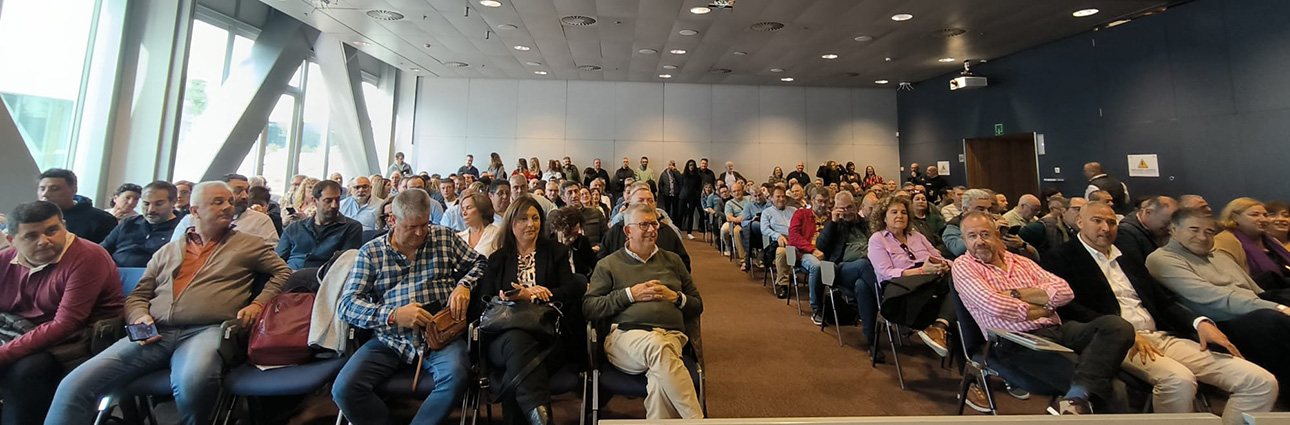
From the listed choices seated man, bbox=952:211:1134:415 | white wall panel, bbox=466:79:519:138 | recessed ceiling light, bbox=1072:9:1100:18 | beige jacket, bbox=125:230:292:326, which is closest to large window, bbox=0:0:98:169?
beige jacket, bbox=125:230:292:326

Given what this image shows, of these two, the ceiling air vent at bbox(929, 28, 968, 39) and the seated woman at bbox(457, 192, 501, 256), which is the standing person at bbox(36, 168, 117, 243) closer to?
the seated woman at bbox(457, 192, 501, 256)

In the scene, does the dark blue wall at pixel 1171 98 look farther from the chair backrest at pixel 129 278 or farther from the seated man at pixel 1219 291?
the chair backrest at pixel 129 278

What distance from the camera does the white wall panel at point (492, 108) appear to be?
1153 cm

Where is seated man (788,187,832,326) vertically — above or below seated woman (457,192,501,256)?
below

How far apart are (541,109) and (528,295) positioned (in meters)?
9.95

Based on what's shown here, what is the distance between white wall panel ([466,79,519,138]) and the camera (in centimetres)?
1153

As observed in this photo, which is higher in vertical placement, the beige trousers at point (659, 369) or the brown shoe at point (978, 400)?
the beige trousers at point (659, 369)

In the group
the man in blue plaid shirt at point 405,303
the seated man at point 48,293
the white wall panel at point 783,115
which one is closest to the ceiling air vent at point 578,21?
the man in blue plaid shirt at point 405,303

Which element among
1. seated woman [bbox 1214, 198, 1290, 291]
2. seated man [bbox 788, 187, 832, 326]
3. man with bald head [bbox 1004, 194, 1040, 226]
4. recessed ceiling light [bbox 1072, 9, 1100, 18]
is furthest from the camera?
recessed ceiling light [bbox 1072, 9, 1100, 18]

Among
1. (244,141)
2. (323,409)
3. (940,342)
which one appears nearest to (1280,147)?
(940,342)

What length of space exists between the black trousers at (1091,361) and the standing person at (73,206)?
5.56 metres

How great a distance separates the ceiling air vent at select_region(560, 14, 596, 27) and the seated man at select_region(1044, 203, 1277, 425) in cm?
610

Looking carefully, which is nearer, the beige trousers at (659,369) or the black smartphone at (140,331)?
the beige trousers at (659,369)

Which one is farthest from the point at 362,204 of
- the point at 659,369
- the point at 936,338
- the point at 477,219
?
the point at 936,338
